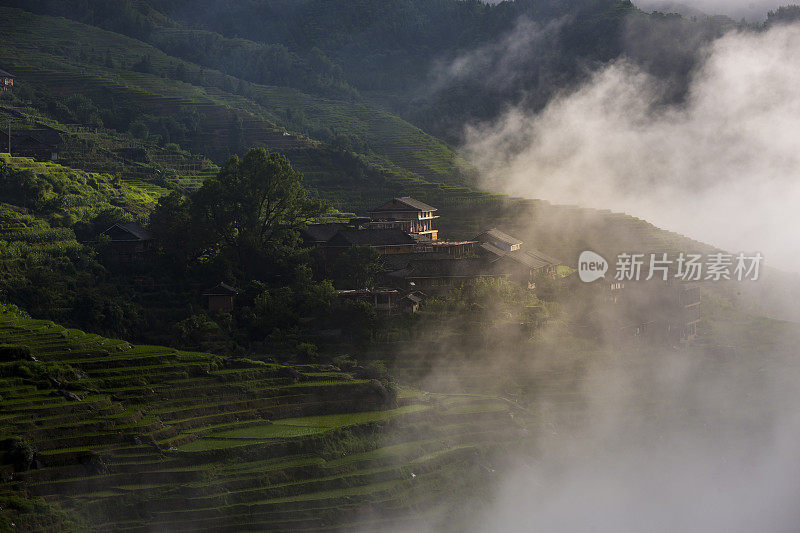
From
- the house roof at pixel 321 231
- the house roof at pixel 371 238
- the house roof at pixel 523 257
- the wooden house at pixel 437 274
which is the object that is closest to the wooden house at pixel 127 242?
the house roof at pixel 321 231

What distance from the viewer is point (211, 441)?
24.1 m

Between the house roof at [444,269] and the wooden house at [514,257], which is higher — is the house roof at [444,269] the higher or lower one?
the lower one

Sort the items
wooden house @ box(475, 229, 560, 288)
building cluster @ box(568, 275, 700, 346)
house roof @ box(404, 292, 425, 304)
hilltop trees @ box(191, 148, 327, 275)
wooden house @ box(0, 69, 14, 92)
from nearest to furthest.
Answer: house roof @ box(404, 292, 425, 304) → building cluster @ box(568, 275, 700, 346) → hilltop trees @ box(191, 148, 327, 275) → wooden house @ box(475, 229, 560, 288) → wooden house @ box(0, 69, 14, 92)

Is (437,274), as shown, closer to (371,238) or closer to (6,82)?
(371,238)

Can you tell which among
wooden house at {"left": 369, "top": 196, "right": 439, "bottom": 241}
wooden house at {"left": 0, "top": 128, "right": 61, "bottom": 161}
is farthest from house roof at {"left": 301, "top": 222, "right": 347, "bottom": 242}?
wooden house at {"left": 0, "top": 128, "right": 61, "bottom": 161}

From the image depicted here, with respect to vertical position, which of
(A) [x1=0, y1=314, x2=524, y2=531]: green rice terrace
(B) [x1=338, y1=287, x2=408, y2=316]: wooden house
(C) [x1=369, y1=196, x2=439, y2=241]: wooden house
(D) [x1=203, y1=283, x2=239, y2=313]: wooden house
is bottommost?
(A) [x1=0, y1=314, x2=524, y2=531]: green rice terrace

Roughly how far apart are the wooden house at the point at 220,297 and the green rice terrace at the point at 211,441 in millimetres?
5896

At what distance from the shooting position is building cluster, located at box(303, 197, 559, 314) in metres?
35.5

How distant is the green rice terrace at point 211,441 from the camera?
2156 centimetres

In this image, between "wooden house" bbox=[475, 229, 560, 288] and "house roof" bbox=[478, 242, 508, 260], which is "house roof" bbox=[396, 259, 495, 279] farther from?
"house roof" bbox=[478, 242, 508, 260]

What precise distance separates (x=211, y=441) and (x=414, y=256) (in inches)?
622

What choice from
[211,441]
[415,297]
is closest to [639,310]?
[415,297]

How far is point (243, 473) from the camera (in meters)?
23.3

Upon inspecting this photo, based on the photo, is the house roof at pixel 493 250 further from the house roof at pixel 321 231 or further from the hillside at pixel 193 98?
the hillside at pixel 193 98
